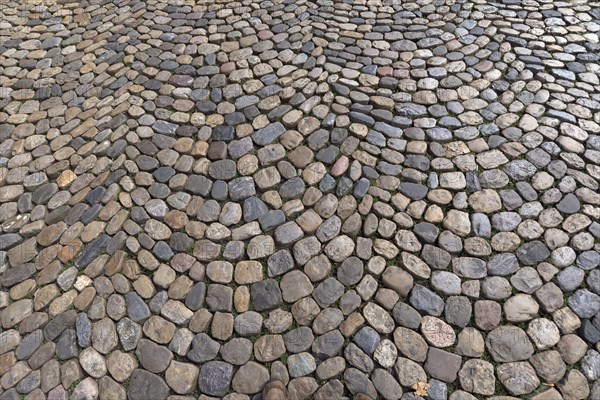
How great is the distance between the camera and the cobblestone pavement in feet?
7.84

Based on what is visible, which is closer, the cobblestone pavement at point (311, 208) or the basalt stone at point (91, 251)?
the cobblestone pavement at point (311, 208)

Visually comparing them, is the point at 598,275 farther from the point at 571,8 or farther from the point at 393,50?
the point at 571,8

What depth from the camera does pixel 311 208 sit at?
295 cm

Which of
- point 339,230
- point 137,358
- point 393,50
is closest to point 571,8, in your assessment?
point 393,50

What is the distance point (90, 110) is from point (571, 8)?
14.7 ft

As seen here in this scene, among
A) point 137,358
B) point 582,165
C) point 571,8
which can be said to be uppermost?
point 571,8

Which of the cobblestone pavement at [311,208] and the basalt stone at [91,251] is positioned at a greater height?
the cobblestone pavement at [311,208]

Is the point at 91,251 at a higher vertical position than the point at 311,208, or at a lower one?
lower

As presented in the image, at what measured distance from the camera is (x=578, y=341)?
7.65ft

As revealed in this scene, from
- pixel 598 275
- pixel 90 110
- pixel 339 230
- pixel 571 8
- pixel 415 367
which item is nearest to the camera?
pixel 415 367

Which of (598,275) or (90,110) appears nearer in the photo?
(598,275)

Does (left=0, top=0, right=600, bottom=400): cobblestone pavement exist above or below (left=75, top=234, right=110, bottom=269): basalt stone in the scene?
above

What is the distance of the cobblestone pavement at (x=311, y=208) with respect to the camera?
2389mm

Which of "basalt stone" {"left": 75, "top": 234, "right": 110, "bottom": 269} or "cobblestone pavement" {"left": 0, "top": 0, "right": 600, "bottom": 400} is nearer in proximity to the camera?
"cobblestone pavement" {"left": 0, "top": 0, "right": 600, "bottom": 400}
